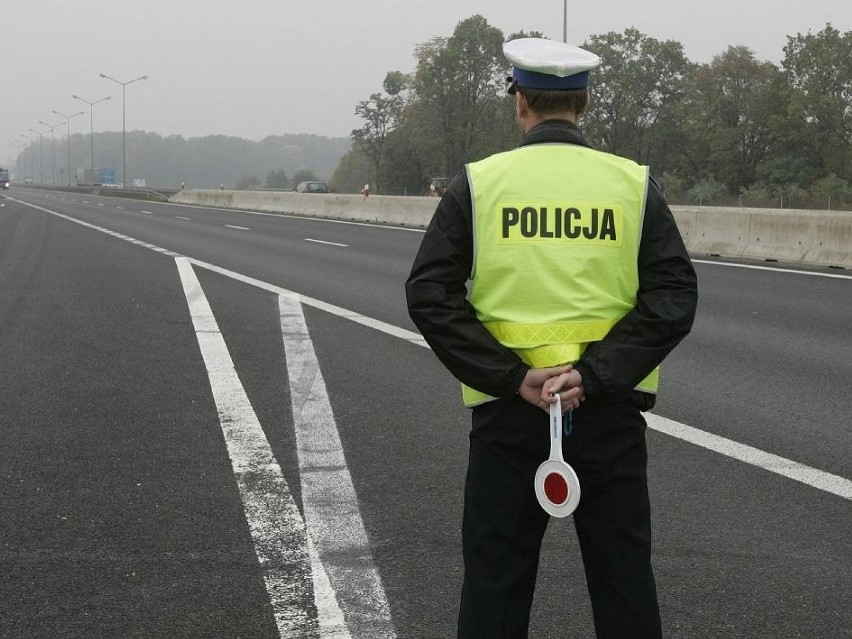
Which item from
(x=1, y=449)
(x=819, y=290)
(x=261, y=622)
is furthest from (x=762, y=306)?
(x=261, y=622)

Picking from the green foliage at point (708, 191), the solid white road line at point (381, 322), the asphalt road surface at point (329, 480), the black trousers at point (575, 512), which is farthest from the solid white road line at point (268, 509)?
the green foliage at point (708, 191)

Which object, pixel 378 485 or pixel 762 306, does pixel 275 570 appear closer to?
pixel 378 485

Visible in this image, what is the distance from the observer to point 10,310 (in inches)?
460

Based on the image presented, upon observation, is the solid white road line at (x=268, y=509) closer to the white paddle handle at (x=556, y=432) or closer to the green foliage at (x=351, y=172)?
the white paddle handle at (x=556, y=432)

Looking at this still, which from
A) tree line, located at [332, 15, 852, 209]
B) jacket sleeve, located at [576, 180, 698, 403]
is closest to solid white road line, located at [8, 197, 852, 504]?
jacket sleeve, located at [576, 180, 698, 403]

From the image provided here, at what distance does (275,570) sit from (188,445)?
2.04m

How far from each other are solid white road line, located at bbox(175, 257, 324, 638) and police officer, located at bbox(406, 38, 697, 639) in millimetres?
1179

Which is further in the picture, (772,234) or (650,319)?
(772,234)

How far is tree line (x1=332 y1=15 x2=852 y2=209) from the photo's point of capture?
227 feet

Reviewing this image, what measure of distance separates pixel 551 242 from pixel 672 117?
85673mm

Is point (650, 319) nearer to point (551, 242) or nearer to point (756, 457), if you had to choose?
point (551, 242)

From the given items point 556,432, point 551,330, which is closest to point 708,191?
point 551,330

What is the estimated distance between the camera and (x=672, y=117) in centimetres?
8462

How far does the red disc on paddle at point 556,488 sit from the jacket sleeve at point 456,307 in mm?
217
